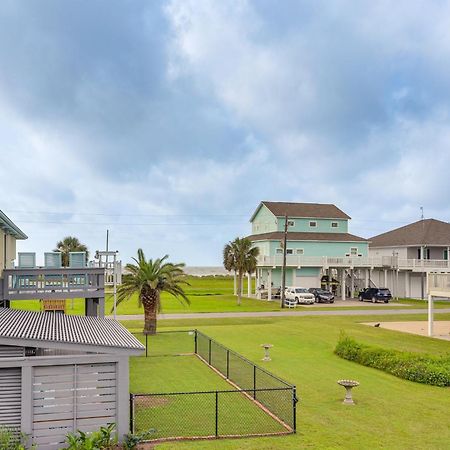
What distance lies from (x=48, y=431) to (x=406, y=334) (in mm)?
24691

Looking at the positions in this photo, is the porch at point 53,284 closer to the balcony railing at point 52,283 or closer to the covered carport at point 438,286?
the balcony railing at point 52,283

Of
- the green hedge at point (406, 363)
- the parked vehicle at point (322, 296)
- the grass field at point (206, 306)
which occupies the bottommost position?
the green hedge at point (406, 363)

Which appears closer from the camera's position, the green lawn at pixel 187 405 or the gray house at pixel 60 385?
the gray house at pixel 60 385

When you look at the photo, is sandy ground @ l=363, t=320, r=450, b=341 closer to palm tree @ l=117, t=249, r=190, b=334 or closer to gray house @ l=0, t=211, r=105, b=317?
palm tree @ l=117, t=249, r=190, b=334

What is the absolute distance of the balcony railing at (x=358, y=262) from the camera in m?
62.3

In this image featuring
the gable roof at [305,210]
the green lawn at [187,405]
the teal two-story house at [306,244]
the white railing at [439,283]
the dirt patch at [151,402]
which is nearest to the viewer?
the green lawn at [187,405]

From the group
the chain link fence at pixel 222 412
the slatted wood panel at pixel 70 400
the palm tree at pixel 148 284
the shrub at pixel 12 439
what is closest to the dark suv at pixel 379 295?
the palm tree at pixel 148 284

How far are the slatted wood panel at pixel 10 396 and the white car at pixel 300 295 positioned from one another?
46.4m

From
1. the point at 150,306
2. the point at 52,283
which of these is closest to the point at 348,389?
the point at 52,283

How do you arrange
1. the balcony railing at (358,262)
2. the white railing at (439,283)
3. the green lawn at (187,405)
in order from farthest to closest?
the balcony railing at (358,262) → the white railing at (439,283) → the green lawn at (187,405)

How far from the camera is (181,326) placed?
37625 mm

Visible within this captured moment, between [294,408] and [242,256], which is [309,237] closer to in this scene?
[242,256]

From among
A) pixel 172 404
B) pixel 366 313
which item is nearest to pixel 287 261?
pixel 366 313

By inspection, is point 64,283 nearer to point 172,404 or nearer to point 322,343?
point 172,404
